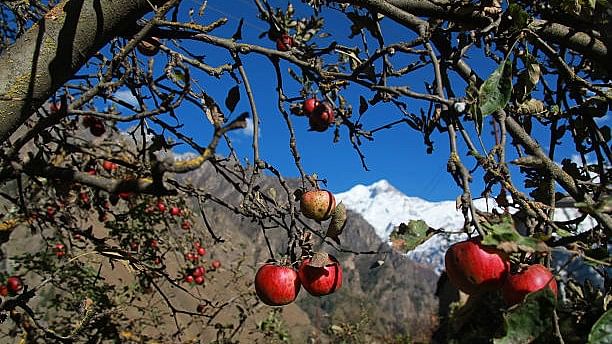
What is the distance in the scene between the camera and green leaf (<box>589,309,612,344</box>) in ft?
1.84

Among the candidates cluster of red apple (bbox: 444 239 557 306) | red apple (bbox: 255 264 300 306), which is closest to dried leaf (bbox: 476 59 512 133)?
cluster of red apple (bbox: 444 239 557 306)

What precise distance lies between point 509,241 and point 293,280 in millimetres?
728

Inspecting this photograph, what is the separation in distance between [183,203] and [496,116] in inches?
142

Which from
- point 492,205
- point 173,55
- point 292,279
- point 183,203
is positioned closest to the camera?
point 492,205

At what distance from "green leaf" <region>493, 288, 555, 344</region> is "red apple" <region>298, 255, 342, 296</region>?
0.63 m

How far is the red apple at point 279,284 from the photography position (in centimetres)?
123

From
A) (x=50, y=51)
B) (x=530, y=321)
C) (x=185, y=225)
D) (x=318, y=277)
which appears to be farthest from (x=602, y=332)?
(x=185, y=225)

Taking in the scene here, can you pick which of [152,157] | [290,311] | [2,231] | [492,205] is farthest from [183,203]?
[290,311]

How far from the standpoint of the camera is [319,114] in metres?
1.88

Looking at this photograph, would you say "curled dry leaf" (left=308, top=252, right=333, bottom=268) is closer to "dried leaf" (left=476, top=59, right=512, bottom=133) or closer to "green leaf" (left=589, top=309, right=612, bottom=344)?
"dried leaf" (left=476, top=59, right=512, bottom=133)

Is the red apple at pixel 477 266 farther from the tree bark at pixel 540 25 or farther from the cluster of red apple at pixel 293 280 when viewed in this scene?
the tree bark at pixel 540 25

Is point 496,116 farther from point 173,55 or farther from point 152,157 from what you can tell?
point 173,55

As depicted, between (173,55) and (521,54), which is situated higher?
(173,55)

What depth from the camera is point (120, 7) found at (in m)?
1.06
